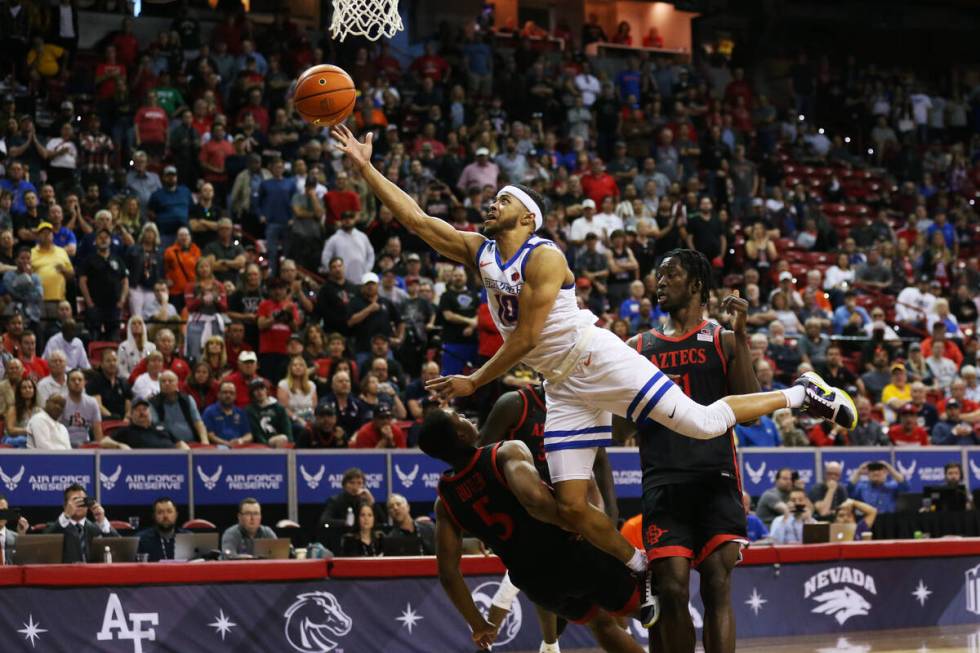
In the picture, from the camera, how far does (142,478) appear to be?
556 inches

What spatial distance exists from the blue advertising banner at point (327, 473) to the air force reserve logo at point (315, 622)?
376 cm

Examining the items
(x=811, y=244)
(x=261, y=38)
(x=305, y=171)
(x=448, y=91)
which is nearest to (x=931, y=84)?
(x=811, y=244)

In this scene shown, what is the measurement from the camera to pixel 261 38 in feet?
81.0

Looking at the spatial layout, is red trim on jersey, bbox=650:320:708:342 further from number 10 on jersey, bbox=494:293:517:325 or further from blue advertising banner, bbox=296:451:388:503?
blue advertising banner, bbox=296:451:388:503

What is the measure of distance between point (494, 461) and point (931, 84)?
3207 centimetres

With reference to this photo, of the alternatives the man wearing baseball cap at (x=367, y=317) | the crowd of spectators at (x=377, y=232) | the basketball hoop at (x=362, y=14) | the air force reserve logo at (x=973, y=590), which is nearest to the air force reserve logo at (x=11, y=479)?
the crowd of spectators at (x=377, y=232)

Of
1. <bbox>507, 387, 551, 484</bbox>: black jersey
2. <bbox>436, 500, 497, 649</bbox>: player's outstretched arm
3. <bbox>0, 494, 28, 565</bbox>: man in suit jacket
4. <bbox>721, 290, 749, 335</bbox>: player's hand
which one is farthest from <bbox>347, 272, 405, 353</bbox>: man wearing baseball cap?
<bbox>721, 290, 749, 335</bbox>: player's hand

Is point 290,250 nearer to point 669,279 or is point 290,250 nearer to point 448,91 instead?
point 448,91

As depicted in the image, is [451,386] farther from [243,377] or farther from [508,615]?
[243,377]

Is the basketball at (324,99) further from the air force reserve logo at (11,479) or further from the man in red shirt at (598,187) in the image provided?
the man in red shirt at (598,187)

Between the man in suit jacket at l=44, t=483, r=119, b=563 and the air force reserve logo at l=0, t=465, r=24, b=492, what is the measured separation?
2.80 feet

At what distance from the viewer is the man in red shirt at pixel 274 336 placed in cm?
1692

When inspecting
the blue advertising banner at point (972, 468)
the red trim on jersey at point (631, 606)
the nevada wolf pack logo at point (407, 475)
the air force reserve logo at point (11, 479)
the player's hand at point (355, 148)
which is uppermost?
the player's hand at point (355, 148)

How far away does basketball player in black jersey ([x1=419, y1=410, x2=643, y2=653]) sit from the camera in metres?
7.95
